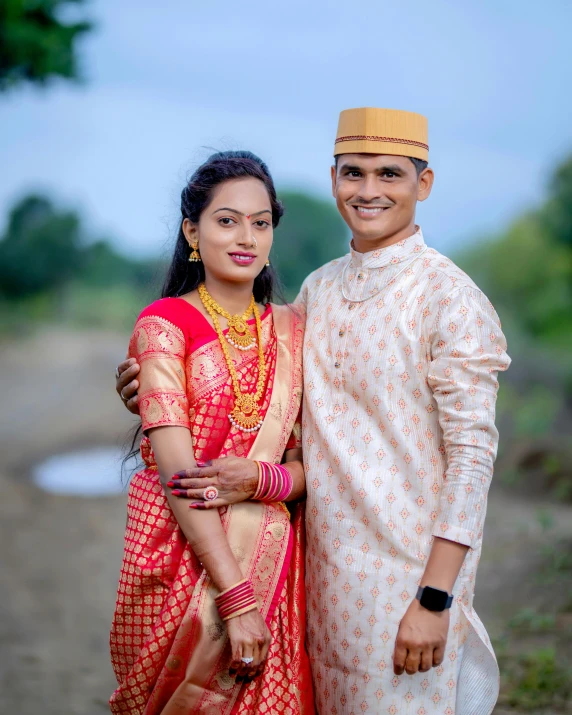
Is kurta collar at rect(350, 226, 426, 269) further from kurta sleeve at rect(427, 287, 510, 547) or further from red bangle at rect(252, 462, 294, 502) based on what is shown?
red bangle at rect(252, 462, 294, 502)

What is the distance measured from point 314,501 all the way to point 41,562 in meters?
4.12

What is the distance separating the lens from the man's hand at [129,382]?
2.23 meters

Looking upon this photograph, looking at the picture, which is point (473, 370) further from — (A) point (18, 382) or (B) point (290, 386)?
(A) point (18, 382)

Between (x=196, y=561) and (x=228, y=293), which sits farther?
(x=228, y=293)

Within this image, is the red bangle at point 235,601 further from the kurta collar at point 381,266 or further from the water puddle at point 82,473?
the water puddle at point 82,473

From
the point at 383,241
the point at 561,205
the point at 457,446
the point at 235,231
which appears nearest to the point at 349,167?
the point at 383,241

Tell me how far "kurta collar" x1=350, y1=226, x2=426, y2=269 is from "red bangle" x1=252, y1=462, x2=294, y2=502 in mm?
561

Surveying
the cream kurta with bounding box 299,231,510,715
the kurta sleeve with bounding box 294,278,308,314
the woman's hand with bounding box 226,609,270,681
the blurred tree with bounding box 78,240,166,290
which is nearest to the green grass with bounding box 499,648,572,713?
the cream kurta with bounding box 299,231,510,715

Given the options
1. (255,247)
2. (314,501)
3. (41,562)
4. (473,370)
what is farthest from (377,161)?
(41,562)

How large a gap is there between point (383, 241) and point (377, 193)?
0.14 meters

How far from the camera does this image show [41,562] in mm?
5863

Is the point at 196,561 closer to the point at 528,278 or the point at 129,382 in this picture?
Answer: the point at 129,382

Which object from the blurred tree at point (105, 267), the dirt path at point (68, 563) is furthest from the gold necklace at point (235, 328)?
the blurred tree at point (105, 267)

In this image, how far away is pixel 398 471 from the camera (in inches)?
83.3
